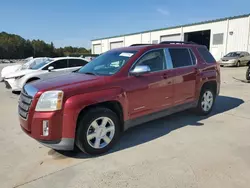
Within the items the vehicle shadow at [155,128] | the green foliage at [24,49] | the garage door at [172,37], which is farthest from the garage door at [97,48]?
the vehicle shadow at [155,128]

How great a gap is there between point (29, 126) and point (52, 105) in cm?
54

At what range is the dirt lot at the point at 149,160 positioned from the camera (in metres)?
2.99

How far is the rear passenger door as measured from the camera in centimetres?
490

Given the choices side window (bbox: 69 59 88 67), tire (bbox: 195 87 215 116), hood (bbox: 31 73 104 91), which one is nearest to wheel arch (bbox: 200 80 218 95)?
tire (bbox: 195 87 215 116)

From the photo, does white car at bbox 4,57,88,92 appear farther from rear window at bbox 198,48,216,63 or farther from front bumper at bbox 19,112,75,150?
front bumper at bbox 19,112,75,150

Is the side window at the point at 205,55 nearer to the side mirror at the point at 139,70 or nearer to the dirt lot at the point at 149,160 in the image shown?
the dirt lot at the point at 149,160

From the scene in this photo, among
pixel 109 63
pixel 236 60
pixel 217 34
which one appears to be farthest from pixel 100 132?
pixel 217 34

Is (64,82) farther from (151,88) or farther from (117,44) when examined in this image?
(117,44)

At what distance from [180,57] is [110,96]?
88.1 inches

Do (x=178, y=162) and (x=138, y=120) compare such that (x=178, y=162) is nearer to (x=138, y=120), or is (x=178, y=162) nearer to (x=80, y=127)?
(x=138, y=120)

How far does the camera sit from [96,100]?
354 cm

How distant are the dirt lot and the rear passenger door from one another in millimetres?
637

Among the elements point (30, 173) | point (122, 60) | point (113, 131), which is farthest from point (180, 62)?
point (30, 173)

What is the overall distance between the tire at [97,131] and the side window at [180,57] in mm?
1965
